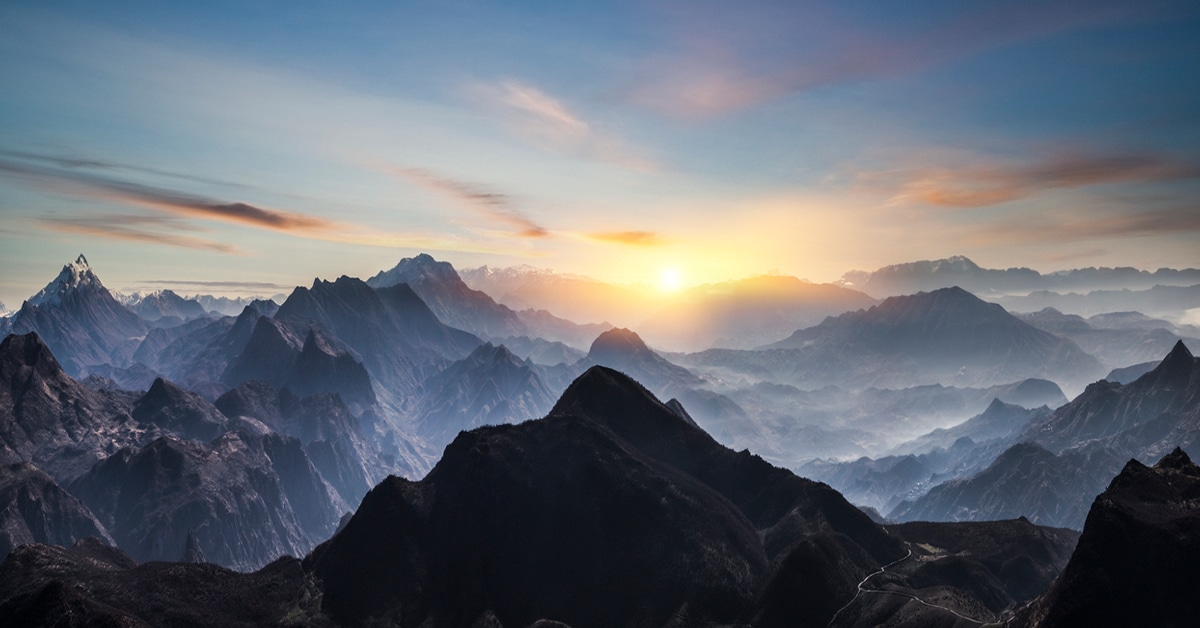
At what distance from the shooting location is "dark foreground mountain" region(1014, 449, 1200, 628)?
12712 cm

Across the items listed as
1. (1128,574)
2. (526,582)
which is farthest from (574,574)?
(1128,574)

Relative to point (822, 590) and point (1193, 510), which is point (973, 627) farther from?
point (1193, 510)

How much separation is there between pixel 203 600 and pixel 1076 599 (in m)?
182

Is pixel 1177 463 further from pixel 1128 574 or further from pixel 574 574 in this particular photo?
pixel 574 574

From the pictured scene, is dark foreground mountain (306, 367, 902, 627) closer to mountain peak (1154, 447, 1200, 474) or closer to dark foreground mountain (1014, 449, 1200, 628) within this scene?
dark foreground mountain (1014, 449, 1200, 628)

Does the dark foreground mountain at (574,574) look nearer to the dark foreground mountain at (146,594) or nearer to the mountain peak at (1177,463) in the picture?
the dark foreground mountain at (146,594)

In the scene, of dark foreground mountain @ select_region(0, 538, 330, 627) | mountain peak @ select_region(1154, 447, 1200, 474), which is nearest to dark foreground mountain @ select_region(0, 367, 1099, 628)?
dark foreground mountain @ select_region(0, 538, 330, 627)

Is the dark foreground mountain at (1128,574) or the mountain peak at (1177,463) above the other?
the mountain peak at (1177,463)

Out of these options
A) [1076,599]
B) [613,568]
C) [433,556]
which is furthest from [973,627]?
[433,556]

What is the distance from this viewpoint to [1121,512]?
456 feet

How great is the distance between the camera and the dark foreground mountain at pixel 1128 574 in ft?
417

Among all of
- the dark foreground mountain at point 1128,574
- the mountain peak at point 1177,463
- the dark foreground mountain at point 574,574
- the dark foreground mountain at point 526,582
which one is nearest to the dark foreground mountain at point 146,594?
the dark foreground mountain at point 526,582

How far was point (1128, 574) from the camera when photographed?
132000mm

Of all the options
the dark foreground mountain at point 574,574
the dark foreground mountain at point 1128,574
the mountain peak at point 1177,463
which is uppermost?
the mountain peak at point 1177,463
